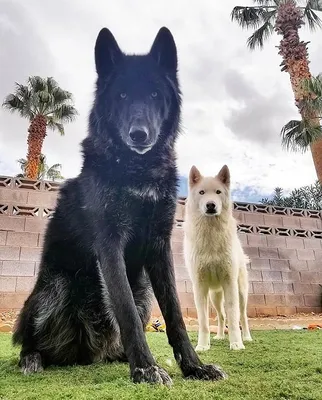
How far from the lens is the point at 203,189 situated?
4059 mm

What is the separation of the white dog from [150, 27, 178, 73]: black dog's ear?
169 cm

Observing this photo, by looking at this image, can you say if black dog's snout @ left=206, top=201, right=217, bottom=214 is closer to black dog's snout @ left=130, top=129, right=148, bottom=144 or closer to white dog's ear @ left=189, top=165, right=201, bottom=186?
white dog's ear @ left=189, top=165, right=201, bottom=186

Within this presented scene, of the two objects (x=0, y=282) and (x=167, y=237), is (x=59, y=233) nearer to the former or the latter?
(x=167, y=237)

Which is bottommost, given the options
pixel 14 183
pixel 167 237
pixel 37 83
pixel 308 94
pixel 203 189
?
pixel 167 237

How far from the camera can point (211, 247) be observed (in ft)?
12.6

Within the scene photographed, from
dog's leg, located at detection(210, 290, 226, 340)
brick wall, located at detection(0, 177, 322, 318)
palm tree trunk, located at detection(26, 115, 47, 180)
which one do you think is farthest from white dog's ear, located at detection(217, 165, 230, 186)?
palm tree trunk, located at detection(26, 115, 47, 180)

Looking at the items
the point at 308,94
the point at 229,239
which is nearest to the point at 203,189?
the point at 229,239

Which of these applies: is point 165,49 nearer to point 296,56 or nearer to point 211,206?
point 211,206

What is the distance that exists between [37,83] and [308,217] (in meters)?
12.2

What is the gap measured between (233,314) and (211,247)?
696 millimetres

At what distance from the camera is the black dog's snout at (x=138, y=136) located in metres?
2.21

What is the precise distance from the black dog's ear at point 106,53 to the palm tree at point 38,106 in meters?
12.8

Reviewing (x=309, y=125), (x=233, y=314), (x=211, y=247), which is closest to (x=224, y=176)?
(x=211, y=247)

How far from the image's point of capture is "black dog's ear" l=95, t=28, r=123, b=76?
8.37ft
